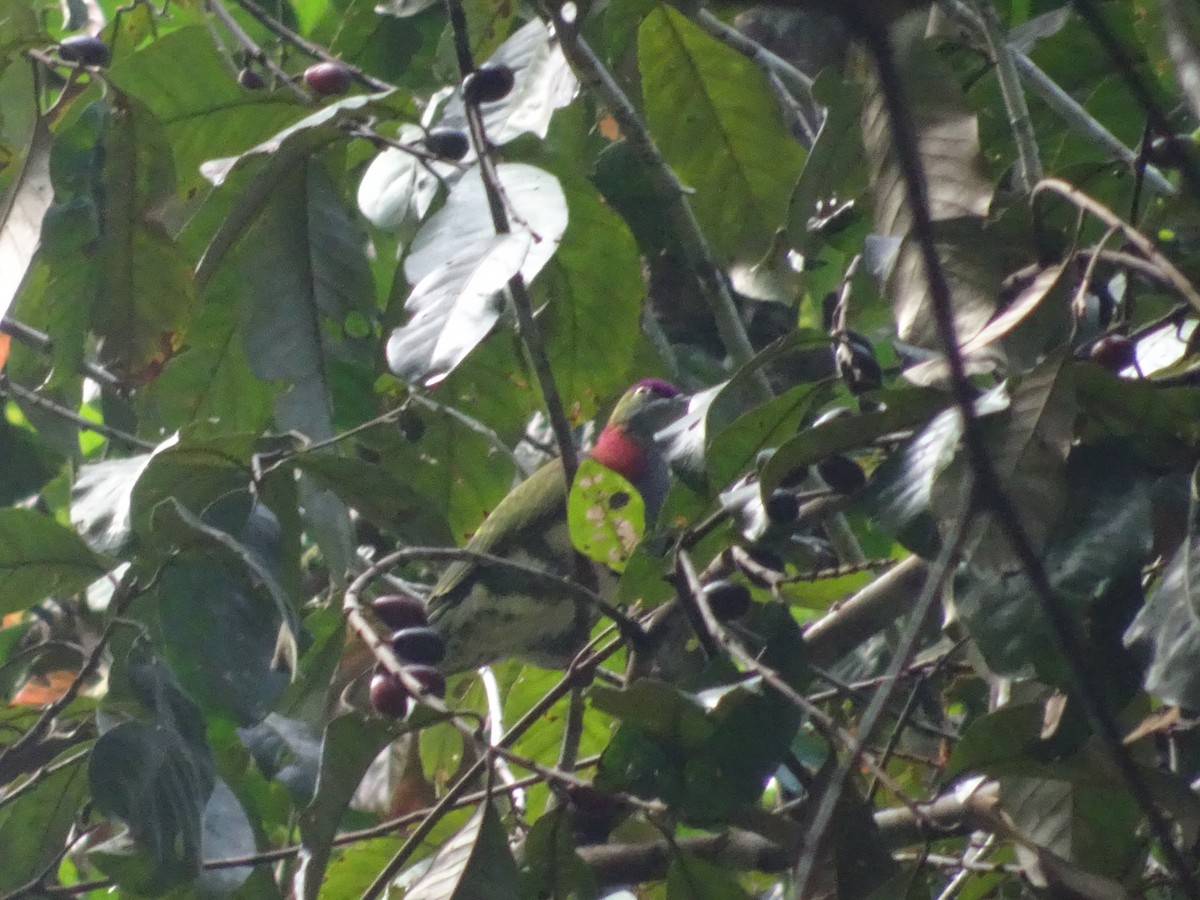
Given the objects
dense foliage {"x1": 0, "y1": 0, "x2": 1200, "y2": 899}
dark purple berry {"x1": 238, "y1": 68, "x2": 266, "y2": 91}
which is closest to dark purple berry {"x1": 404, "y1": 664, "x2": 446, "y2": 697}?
dense foliage {"x1": 0, "y1": 0, "x2": 1200, "y2": 899}

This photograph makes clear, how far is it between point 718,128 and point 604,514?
1.75 feet

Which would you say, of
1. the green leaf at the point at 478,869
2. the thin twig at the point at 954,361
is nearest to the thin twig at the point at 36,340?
the green leaf at the point at 478,869

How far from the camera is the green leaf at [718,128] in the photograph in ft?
5.48

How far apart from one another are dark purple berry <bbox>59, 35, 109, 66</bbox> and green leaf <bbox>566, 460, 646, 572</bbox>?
808 mm

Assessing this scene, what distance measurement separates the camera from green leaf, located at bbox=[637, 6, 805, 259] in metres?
1.67

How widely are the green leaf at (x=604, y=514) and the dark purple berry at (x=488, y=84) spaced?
0.44 meters

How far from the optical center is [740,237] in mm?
1677

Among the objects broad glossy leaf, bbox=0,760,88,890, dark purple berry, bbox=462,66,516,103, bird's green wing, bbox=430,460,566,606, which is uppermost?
dark purple berry, bbox=462,66,516,103

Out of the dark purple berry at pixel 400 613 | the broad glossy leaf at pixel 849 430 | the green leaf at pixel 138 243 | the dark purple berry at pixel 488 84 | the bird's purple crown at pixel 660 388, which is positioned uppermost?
the dark purple berry at pixel 488 84

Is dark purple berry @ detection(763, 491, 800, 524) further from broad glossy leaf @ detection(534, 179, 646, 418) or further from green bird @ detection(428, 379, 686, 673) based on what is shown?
green bird @ detection(428, 379, 686, 673)

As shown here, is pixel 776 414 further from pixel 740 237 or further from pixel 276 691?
pixel 276 691

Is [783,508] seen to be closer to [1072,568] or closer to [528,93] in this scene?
[1072,568]

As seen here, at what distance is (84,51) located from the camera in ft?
5.50

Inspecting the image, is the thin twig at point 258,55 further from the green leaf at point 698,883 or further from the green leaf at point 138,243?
the green leaf at point 698,883
